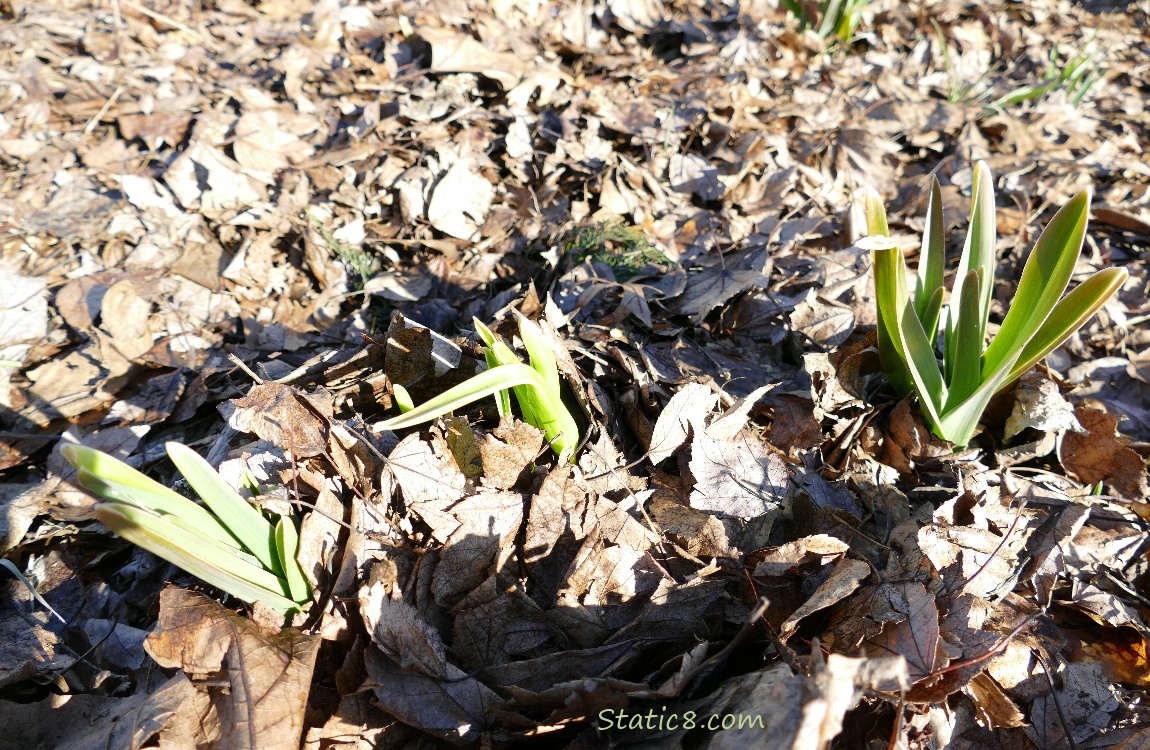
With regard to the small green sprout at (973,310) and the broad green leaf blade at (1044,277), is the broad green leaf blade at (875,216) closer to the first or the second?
the small green sprout at (973,310)

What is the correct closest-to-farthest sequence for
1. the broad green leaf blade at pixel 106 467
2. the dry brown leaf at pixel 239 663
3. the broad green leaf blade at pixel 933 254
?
→ the broad green leaf blade at pixel 106 467 → the dry brown leaf at pixel 239 663 → the broad green leaf blade at pixel 933 254

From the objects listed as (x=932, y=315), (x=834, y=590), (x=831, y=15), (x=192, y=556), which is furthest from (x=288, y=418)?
(x=831, y=15)

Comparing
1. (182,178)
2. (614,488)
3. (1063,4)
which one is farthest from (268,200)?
(1063,4)

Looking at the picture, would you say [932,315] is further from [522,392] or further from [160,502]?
[160,502]

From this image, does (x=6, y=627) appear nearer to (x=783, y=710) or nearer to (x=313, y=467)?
(x=313, y=467)

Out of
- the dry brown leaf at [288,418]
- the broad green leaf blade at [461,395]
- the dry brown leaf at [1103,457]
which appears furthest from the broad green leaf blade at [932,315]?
the dry brown leaf at [288,418]

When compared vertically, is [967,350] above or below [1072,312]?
below
